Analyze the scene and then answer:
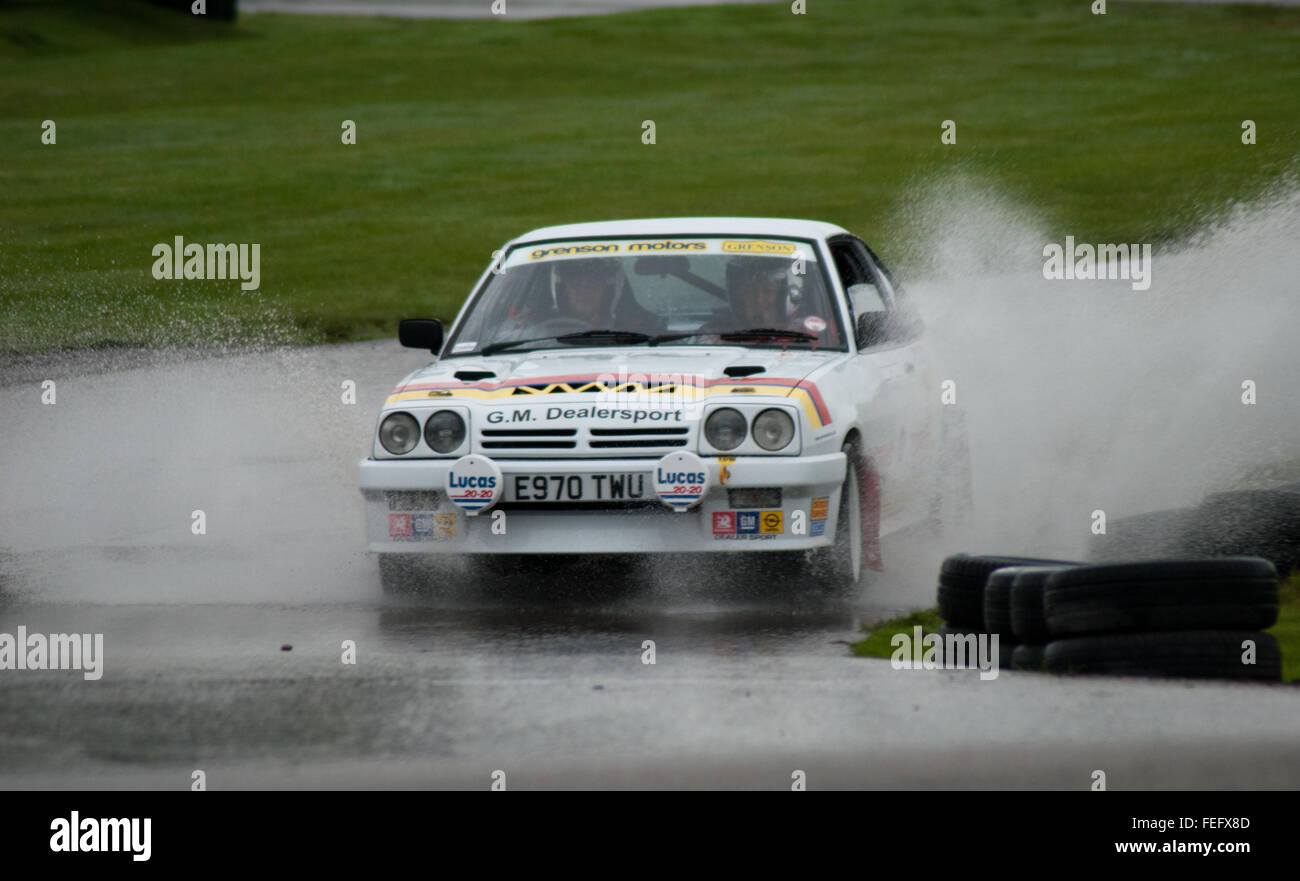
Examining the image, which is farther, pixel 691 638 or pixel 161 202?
pixel 161 202

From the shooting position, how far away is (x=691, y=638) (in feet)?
20.8

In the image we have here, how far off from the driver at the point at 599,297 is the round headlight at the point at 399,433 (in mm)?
1204

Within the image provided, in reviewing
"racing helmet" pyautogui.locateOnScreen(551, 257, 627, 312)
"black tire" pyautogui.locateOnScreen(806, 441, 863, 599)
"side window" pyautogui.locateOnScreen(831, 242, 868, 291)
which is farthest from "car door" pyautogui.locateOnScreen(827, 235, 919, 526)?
"racing helmet" pyautogui.locateOnScreen(551, 257, 627, 312)

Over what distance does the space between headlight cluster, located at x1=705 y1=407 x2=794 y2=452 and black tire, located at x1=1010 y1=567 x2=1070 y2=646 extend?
1.22 metres

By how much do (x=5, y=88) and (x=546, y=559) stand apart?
3517 centimetres

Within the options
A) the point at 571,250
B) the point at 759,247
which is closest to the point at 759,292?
the point at 759,247

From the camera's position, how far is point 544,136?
32750mm

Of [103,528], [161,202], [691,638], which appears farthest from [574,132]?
[691,638]

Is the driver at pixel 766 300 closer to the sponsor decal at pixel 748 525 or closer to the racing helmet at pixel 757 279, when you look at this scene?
the racing helmet at pixel 757 279

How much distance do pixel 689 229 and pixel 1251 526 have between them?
9.12 ft

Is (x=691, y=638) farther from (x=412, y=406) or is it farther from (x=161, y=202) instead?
(x=161, y=202)

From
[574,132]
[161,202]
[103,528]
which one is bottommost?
Answer: [103,528]

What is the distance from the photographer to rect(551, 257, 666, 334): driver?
7945 millimetres

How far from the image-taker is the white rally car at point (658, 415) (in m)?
6.75
